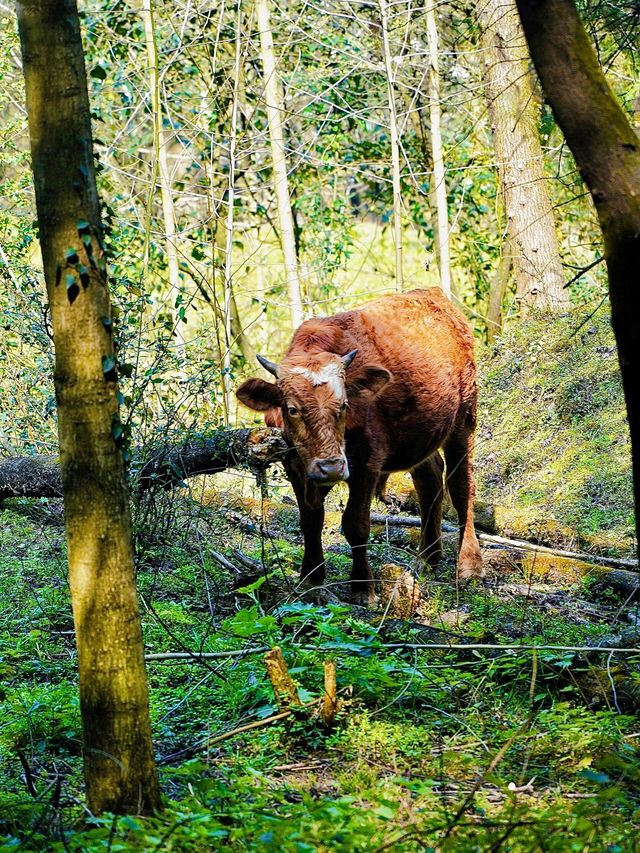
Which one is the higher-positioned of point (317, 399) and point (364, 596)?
point (317, 399)

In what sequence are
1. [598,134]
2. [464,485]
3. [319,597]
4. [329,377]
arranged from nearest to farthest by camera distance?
[598,134] → [319,597] → [329,377] → [464,485]

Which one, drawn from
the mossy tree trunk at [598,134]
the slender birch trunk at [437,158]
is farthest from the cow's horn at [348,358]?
the slender birch trunk at [437,158]

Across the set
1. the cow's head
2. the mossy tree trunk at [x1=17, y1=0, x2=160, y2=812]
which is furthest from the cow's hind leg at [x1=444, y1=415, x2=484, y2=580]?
the mossy tree trunk at [x1=17, y1=0, x2=160, y2=812]

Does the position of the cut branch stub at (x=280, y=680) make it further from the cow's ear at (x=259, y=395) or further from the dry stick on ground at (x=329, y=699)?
the cow's ear at (x=259, y=395)

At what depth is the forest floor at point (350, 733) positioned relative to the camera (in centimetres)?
339

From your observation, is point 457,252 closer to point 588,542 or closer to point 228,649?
point 588,542

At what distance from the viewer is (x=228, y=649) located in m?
5.55

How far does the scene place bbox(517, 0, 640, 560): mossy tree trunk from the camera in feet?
11.8

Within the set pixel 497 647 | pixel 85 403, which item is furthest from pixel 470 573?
pixel 85 403

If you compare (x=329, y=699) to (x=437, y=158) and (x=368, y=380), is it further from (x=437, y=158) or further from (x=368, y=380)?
(x=437, y=158)

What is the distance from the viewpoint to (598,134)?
3.64 meters

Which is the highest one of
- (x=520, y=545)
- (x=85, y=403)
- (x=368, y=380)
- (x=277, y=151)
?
(x=277, y=151)

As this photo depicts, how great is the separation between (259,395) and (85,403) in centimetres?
434

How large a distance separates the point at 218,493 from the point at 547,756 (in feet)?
21.2
